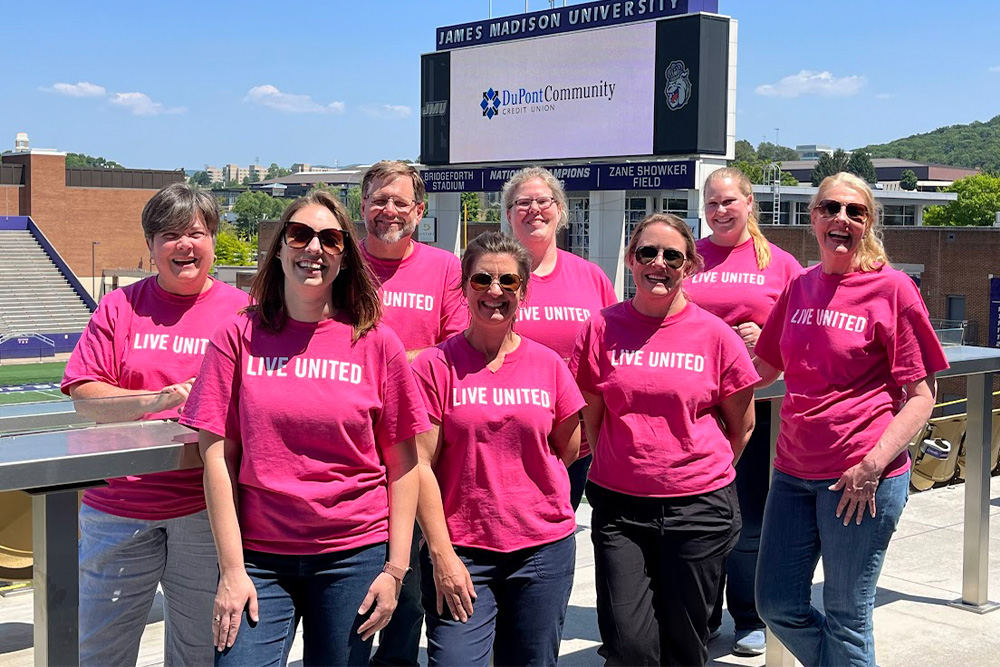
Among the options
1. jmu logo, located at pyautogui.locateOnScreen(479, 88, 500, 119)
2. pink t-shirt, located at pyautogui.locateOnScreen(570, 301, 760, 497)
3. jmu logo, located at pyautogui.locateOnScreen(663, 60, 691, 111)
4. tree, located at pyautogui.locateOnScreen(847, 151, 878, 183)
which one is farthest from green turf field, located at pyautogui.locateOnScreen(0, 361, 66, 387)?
tree, located at pyautogui.locateOnScreen(847, 151, 878, 183)

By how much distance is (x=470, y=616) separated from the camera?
304cm

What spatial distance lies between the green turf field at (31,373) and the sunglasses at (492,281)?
40196mm

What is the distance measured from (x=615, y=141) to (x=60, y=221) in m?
53.8

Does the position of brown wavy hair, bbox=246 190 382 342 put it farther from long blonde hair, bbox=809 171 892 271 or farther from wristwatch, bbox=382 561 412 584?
long blonde hair, bbox=809 171 892 271

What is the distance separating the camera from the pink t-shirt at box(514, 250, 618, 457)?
13.5 ft

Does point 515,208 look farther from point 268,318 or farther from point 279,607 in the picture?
point 279,607

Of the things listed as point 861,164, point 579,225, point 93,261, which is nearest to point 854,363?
point 579,225

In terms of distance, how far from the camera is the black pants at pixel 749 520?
4.65 metres

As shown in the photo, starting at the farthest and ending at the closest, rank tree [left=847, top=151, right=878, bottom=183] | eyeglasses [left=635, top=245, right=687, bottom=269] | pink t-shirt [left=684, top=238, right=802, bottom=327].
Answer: tree [left=847, top=151, right=878, bottom=183] < pink t-shirt [left=684, top=238, right=802, bottom=327] < eyeglasses [left=635, top=245, right=687, bottom=269]

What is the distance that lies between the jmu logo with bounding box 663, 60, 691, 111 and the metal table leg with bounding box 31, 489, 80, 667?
90.2 ft

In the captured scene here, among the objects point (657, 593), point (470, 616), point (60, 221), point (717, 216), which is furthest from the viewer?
point (60, 221)

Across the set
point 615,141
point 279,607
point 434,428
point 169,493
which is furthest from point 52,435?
point 615,141

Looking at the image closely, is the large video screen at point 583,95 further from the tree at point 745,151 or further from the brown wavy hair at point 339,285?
the tree at point 745,151

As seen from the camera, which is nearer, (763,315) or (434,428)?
(434,428)
